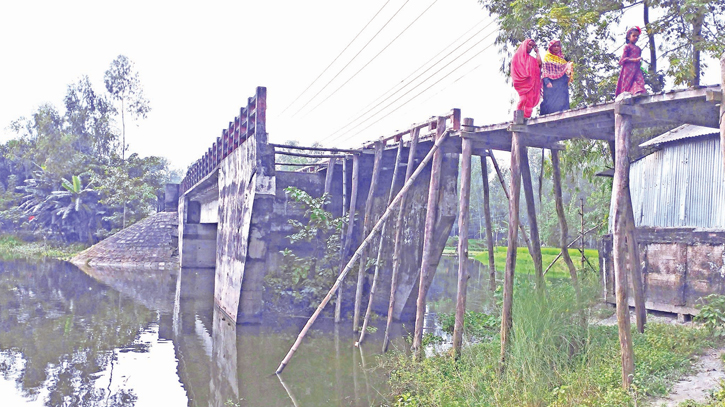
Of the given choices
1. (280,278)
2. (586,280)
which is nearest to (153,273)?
(280,278)

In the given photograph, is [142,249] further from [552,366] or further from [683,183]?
[552,366]

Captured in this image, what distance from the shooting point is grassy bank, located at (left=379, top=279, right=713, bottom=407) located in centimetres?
562

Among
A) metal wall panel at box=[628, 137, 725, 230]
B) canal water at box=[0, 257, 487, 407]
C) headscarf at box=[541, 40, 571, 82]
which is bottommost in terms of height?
canal water at box=[0, 257, 487, 407]

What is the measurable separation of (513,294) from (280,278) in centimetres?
714

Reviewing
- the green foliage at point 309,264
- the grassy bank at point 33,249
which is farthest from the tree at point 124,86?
the green foliage at point 309,264

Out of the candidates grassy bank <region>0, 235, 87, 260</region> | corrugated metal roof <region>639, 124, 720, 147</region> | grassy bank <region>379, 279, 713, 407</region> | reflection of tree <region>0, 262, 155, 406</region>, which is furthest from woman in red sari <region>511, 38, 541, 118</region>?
grassy bank <region>0, 235, 87, 260</region>

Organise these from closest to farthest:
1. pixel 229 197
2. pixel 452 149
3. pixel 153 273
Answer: pixel 452 149 → pixel 229 197 → pixel 153 273

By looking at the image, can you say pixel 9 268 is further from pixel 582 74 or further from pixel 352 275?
pixel 582 74

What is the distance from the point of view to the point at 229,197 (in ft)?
49.9

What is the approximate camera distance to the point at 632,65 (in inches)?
261

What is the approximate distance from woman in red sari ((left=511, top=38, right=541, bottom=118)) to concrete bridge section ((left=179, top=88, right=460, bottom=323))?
6.30 ft

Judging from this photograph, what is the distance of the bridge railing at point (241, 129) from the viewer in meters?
12.2

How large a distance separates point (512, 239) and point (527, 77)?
7.58 ft

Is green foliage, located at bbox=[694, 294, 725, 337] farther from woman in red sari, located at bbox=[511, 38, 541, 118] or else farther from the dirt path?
woman in red sari, located at bbox=[511, 38, 541, 118]
